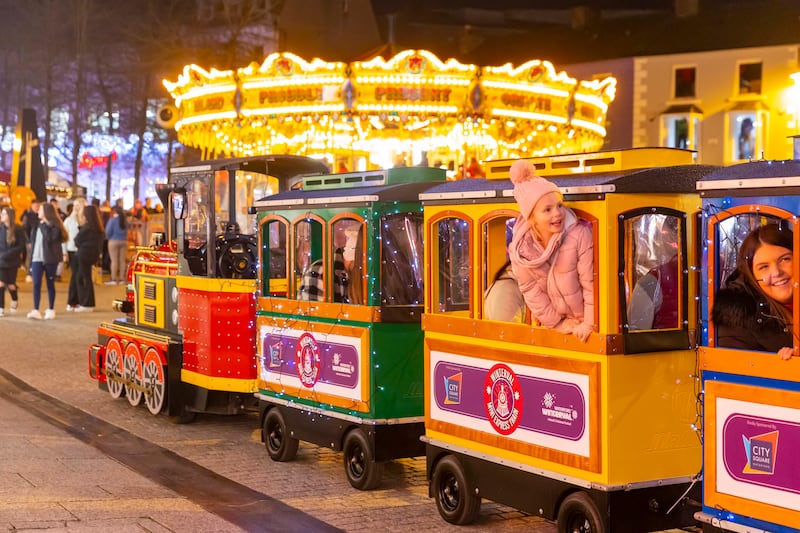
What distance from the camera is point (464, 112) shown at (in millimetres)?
17969

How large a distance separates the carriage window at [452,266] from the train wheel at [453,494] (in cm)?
99

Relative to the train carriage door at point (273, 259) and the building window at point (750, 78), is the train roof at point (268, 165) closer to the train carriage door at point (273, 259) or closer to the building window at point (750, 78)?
the train carriage door at point (273, 259)

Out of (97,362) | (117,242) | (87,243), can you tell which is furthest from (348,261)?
(117,242)

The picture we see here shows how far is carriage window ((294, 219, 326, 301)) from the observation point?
8586mm

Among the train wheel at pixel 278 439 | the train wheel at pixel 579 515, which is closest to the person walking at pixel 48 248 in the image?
the train wheel at pixel 278 439

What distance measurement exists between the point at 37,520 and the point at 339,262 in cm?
274

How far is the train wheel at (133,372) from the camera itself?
10957 millimetres

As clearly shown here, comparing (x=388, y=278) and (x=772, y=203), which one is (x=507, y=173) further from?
(x=772, y=203)

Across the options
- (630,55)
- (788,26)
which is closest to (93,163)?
(630,55)

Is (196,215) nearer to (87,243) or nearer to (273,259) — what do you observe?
(273,259)

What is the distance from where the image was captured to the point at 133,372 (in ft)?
36.3

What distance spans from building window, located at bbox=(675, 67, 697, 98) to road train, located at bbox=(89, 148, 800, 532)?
30.6m

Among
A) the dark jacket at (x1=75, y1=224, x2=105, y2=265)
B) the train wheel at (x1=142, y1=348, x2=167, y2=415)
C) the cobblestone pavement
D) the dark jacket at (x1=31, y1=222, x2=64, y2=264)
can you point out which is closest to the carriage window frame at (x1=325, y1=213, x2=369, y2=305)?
the cobblestone pavement

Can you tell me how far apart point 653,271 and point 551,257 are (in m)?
0.56
